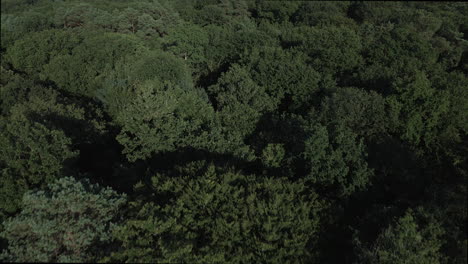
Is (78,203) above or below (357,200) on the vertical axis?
above

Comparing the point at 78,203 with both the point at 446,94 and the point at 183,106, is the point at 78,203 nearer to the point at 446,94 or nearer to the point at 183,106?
the point at 183,106

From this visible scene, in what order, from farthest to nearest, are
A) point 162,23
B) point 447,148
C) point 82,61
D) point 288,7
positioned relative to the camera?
point 288,7, point 162,23, point 82,61, point 447,148

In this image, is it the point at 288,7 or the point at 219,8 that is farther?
the point at 288,7

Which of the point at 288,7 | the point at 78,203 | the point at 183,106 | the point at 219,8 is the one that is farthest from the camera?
the point at 288,7

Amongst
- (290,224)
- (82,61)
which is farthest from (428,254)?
(82,61)

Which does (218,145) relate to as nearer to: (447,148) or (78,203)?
(78,203)

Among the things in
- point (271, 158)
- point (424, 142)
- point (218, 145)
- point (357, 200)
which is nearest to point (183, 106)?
point (218, 145)

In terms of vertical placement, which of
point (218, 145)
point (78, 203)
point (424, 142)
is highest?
point (78, 203)
